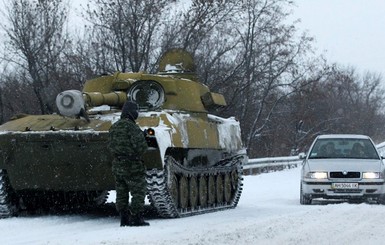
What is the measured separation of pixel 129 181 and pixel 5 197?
99.8 inches

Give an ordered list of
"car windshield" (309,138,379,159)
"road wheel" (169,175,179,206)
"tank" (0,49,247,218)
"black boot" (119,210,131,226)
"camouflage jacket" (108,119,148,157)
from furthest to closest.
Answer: "car windshield" (309,138,379,159) → "road wheel" (169,175,179,206) → "tank" (0,49,247,218) → "black boot" (119,210,131,226) → "camouflage jacket" (108,119,148,157)

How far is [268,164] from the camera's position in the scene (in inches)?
1156

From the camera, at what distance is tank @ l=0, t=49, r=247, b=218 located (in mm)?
11828

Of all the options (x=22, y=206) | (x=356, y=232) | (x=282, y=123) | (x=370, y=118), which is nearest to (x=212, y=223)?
(x=356, y=232)

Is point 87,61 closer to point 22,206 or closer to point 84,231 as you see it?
point 22,206

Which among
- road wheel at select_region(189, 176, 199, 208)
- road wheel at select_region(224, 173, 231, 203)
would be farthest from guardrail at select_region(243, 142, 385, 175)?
road wheel at select_region(189, 176, 199, 208)

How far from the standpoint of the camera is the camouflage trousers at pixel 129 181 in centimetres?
1080

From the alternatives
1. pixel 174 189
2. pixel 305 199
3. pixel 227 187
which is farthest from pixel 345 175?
pixel 174 189

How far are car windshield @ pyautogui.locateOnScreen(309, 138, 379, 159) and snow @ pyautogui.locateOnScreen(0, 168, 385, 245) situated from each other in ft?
7.42

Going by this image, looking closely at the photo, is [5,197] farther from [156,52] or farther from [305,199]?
[156,52]

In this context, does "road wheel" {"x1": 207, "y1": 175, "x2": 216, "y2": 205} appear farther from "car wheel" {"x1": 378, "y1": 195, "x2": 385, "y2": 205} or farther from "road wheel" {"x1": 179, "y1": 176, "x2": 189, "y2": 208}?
"car wheel" {"x1": 378, "y1": 195, "x2": 385, "y2": 205}

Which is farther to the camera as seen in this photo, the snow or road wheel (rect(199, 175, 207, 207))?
road wheel (rect(199, 175, 207, 207))

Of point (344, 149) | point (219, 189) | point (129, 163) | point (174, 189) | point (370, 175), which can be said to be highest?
point (344, 149)

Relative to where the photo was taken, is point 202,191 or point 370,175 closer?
point 202,191
